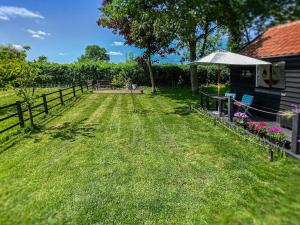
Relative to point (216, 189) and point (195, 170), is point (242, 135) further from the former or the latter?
point (216, 189)

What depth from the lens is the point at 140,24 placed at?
63.4ft

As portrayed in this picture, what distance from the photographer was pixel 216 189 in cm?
549

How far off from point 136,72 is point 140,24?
915cm

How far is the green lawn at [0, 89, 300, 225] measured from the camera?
185 inches

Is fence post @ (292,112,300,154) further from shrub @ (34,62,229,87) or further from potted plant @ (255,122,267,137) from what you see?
shrub @ (34,62,229,87)

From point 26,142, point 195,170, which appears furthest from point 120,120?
point 195,170

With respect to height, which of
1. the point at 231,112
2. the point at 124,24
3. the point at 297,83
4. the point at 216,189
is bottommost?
the point at 216,189

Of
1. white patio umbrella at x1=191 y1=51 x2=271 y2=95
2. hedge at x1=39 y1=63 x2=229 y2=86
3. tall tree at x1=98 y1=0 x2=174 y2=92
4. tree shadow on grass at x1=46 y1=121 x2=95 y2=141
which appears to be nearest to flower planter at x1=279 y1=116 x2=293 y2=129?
white patio umbrella at x1=191 y1=51 x2=271 y2=95

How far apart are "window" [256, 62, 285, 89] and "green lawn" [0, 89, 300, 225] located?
334 cm

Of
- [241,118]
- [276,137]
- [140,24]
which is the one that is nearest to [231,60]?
[241,118]

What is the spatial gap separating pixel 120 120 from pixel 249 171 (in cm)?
687

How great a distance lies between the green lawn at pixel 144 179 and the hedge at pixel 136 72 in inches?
733

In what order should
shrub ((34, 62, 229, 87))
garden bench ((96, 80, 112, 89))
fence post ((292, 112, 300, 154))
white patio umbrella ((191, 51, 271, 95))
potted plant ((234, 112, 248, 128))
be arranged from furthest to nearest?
shrub ((34, 62, 229, 87)), garden bench ((96, 80, 112, 89)), white patio umbrella ((191, 51, 271, 95)), potted plant ((234, 112, 248, 128)), fence post ((292, 112, 300, 154))

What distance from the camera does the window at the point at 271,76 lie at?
10.3 meters
